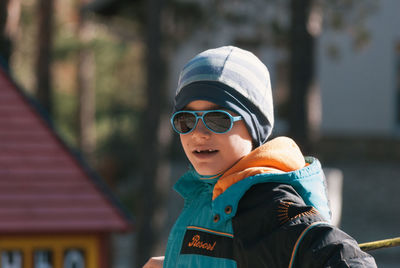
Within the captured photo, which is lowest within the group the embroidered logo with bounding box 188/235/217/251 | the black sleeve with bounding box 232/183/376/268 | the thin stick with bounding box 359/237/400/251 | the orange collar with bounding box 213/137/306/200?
the embroidered logo with bounding box 188/235/217/251

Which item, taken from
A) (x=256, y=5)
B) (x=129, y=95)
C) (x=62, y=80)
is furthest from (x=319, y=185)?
(x=62, y=80)

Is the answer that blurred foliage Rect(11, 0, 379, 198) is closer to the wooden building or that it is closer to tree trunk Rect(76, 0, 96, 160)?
tree trunk Rect(76, 0, 96, 160)

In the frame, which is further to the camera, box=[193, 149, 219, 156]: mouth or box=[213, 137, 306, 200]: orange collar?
box=[193, 149, 219, 156]: mouth

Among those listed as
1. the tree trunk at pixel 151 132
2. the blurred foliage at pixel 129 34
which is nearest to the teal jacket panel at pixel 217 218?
the blurred foliage at pixel 129 34

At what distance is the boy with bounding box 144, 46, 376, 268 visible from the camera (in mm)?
1790

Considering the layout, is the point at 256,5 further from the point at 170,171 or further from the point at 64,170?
the point at 64,170

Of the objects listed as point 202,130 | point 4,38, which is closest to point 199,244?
point 202,130

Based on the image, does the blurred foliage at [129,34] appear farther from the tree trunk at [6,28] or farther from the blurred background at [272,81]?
the tree trunk at [6,28]

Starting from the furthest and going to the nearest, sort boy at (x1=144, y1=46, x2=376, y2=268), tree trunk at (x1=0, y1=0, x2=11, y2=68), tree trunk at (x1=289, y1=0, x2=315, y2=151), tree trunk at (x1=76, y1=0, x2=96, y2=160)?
1. tree trunk at (x1=76, y1=0, x2=96, y2=160)
2. tree trunk at (x1=0, y1=0, x2=11, y2=68)
3. tree trunk at (x1=289, y1=0, x2=315, y2=151)
4. boy at (x1=144, y1=46, x2=376, y2=268)

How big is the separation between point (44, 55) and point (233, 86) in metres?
11.1

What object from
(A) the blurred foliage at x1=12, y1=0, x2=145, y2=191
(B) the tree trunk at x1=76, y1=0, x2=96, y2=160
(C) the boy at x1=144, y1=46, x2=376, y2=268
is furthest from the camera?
(B) the tree trunk at x1=76, y1=0, x2=96, y2=160

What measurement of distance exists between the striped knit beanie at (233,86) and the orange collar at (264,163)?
0.10 metres

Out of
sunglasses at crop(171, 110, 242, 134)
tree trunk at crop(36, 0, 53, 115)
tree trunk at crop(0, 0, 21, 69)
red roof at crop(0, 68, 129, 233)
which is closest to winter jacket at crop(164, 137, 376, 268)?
sunglasses at crop(171, 110, 242, 134)

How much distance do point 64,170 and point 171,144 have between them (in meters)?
10.4
